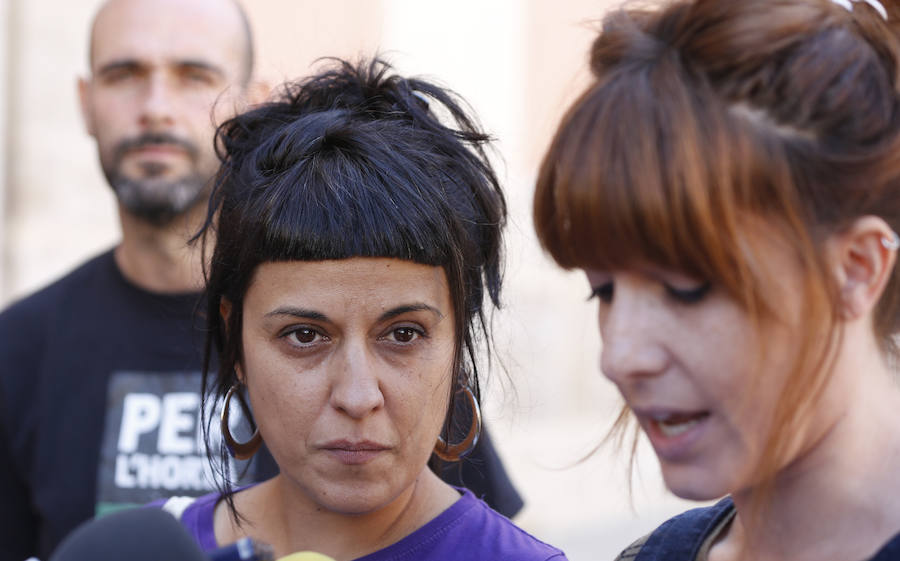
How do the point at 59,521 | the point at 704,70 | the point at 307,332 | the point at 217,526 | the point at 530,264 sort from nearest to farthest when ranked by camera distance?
the point at 704,70 < the point at 307,332 < the point at 217,526 < the point at 59,521 < the point at 530,264

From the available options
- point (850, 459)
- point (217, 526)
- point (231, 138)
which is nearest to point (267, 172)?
point (231, 138)

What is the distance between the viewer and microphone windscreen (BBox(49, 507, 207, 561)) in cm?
136

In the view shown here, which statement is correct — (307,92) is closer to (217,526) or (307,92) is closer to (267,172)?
(267,172)

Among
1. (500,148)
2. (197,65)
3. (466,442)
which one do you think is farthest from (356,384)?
(500,148)

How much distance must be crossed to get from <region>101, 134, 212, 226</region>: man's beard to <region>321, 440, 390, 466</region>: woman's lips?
159cm

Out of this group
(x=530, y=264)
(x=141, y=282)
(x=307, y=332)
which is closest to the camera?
(x=307, y=332)

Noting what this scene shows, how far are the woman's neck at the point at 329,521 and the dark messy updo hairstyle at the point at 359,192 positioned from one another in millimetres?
92

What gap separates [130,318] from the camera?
10.8 feet

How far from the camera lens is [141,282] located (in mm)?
3381

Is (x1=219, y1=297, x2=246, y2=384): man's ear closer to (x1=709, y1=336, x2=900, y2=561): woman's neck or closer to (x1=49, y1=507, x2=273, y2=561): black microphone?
(x1=49, y1=507, x2=273, y2=561): black microphone

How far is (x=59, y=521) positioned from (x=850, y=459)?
2.23 metres

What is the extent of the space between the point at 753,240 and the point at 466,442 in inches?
35.9

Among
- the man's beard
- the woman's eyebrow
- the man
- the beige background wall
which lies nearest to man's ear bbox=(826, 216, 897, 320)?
the woman's eyebrow

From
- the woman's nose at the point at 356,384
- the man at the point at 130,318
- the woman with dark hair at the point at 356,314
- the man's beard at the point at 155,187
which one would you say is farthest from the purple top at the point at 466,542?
the man's beard at the point at 155,187
